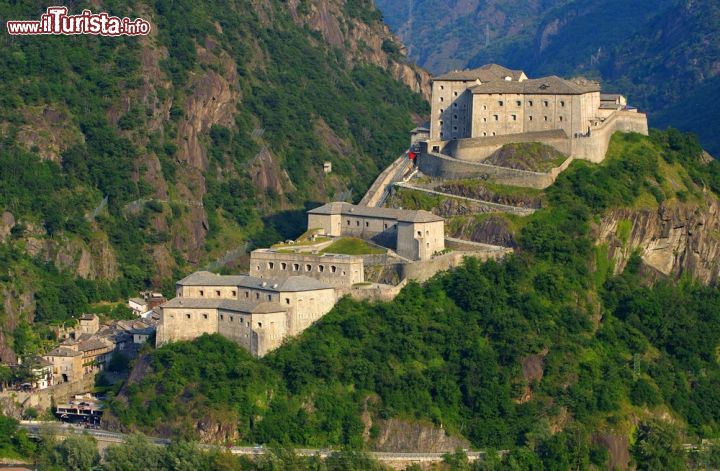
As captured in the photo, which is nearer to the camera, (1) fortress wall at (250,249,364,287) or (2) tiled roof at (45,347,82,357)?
(1) fortress wall at (250,249,364,287)

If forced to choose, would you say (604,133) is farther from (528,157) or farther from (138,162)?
(138,162)

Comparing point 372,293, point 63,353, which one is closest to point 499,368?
point 372,293

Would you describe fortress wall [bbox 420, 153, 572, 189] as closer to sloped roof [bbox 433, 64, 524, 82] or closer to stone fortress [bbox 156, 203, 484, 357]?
sloped roof [bbox 433, 64, 524, 82]

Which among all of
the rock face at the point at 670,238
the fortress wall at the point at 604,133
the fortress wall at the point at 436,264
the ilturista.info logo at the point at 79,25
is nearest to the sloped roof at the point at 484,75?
the fortress wall at the point at 604,133

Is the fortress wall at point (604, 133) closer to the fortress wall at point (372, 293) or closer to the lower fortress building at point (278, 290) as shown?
the lower fortress building at point (278, 290)

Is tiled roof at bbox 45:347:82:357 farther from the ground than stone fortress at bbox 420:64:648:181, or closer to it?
closer to it

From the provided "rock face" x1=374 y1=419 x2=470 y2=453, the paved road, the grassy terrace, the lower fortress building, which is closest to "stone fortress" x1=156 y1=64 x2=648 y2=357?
the lower fortress building

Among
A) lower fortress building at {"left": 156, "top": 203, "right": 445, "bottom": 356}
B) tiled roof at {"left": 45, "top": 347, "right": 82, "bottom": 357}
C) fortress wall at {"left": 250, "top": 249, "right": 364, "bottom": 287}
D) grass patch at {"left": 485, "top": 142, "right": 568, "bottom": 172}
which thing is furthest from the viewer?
grass patch at {"left": 485, "top": 142, "right": 568, "bottom": 172}
